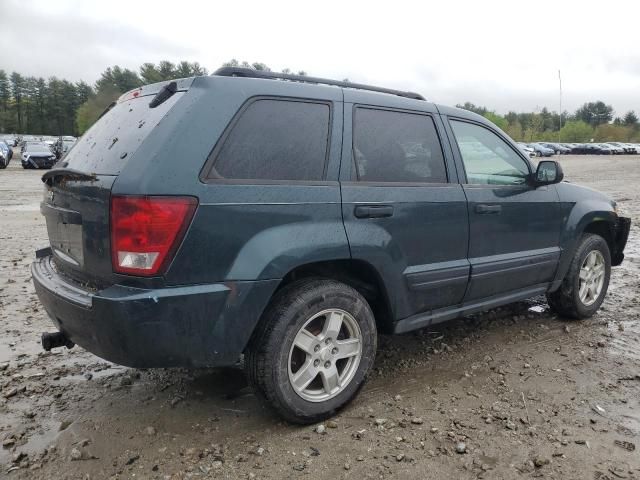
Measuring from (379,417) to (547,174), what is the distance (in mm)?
2384

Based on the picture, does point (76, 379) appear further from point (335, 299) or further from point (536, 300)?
point (536, 300)

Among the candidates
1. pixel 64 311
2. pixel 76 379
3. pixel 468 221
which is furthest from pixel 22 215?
pixel 468 221

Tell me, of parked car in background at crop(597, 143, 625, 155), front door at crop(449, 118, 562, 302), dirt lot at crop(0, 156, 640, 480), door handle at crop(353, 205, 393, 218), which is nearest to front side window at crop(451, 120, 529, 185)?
front door at crop(449, 118, 562, 302)

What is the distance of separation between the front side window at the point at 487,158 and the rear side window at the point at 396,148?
0.96ft

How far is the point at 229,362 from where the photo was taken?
266cm

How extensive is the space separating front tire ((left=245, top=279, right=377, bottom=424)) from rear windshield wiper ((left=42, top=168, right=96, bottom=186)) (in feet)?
3.73

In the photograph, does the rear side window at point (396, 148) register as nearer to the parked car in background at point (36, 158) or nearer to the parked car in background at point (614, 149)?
the parked car in background at point (36, 158)

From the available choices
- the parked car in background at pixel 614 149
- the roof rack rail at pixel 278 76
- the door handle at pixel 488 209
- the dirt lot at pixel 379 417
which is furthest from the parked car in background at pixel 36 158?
the parked car in background at pixel 614 149

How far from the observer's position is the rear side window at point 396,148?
3.15m

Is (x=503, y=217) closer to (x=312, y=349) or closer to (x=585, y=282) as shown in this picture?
(x=585, y=282)

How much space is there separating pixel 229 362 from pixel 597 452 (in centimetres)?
196

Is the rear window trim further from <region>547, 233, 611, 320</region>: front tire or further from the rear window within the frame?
<region>547, 233, 611, 320</region>: front tire

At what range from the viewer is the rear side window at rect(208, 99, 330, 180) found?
104 inches

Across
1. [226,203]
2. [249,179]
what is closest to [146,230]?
[226,203]
